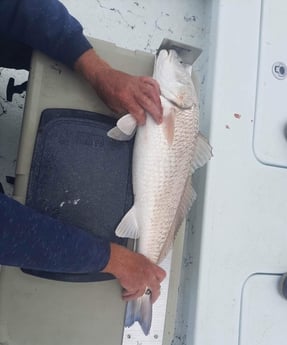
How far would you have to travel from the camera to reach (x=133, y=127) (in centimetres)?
95

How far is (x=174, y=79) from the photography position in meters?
0.98

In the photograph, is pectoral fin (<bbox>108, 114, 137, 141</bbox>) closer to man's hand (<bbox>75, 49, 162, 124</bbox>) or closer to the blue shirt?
man's hand (<bbox>75, 49, 162, 124</bbox>)

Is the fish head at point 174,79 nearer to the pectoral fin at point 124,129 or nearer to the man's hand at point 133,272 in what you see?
the pectoral fin at point 124,129

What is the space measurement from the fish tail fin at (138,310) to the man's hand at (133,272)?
15 millimetres

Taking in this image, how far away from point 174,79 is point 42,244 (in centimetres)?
43

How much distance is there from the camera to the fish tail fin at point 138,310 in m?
0.98

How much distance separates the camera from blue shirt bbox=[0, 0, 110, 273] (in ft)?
2.37

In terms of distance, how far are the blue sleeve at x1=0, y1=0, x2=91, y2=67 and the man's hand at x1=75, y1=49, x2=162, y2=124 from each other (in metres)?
0.03

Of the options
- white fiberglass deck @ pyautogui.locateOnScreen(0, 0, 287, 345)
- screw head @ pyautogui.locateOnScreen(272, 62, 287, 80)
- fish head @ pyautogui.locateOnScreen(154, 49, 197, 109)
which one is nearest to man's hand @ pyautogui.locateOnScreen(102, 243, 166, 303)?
white fiberglass deck @ pyautogui.locateOnScreen(0, 0, 287, 345)

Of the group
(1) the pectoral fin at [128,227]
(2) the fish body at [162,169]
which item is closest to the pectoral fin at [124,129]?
(2) the fish body at [162,169]

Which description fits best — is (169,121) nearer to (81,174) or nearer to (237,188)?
(81,174)

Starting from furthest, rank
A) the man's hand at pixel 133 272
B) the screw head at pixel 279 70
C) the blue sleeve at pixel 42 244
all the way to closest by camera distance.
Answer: the screw head at pixel 279 70 → the man's hand at pixel 133 272 → the blue sleeve at pixel 42 244

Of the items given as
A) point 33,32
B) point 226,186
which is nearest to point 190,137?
point 226,186

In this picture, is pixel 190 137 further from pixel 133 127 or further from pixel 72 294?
pixel 72 294
